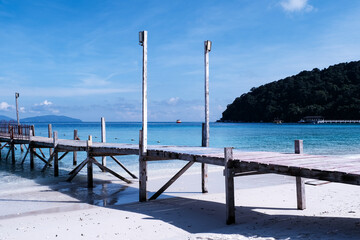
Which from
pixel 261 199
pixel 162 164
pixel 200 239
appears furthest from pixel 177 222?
pixel 162 164

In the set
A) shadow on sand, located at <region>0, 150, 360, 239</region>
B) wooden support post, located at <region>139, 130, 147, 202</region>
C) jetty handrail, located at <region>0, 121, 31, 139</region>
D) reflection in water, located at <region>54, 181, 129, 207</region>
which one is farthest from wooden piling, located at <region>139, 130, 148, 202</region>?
jetty handrail, located at <region>0, 121, 31, 139</region>

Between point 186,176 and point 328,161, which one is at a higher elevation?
point 328,161

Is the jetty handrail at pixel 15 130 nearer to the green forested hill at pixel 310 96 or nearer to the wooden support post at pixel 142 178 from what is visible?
the wooden support post at pixel 142 178

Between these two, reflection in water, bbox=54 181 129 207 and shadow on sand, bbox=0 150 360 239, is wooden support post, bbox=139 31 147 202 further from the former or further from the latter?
reflection in water, bbox=54 181 129 207

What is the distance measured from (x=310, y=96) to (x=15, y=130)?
93166mm

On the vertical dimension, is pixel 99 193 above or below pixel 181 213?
below

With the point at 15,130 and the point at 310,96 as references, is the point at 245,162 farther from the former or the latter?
the point at 310,96

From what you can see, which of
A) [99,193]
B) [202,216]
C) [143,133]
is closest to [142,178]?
[143,133]

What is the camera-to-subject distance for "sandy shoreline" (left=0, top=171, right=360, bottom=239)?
6.19 metres

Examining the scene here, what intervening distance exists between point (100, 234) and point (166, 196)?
156 inches

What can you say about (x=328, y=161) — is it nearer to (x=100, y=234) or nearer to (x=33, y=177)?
(x=100, y=234)

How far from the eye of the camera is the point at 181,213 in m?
7.92

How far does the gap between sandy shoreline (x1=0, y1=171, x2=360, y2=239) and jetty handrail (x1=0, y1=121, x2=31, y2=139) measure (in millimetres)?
8285

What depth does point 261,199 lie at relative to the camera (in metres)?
9.16
